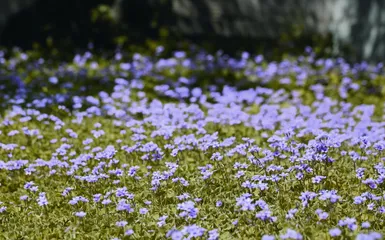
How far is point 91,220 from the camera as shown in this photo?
4.98 m

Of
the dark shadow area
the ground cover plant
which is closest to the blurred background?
the dark shadow area

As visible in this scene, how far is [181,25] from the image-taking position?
11.3 metres

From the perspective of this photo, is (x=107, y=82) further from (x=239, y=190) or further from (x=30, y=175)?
(x=239, y=190)

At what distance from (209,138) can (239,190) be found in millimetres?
960

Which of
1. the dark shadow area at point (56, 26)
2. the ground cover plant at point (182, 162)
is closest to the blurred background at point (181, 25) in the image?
the dark shadow area at point (56, 26)

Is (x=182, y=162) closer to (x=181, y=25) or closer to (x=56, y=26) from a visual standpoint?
(x=181, y=25)

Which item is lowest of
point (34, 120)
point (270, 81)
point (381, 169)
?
point (270, 81)

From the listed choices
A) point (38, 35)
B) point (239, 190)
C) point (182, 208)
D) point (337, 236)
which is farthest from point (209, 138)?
point (38, 35)

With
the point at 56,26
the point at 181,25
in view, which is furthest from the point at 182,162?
the point at 56,26

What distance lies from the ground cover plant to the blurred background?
76.7 inches

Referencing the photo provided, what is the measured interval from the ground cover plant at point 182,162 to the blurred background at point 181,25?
1.95 metres

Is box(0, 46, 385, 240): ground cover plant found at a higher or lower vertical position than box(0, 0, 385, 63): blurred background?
higher

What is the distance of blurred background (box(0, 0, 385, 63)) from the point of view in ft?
36.6

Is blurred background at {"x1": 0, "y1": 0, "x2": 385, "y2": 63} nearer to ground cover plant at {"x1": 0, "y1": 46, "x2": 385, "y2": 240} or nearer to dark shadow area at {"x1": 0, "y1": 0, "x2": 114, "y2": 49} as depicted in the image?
dark shadow area at {"x1": 0, "y1": 0, "x2": 114, "y2": 49}
